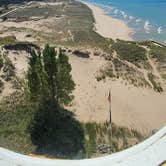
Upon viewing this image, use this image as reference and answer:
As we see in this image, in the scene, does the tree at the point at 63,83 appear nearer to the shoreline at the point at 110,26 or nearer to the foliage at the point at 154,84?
the foliage at the point at 154,84

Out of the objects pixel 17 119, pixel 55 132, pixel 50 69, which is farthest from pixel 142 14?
pixel 55 132

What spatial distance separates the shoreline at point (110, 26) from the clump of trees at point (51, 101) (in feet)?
157

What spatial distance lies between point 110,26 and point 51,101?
63.8 m

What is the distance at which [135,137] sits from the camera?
3036 centimetres

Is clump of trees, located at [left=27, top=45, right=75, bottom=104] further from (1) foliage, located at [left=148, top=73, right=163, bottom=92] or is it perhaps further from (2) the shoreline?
(2) the shoreline

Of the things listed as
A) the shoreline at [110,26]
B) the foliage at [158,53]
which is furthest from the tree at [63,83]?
the shoreline at [110,26]

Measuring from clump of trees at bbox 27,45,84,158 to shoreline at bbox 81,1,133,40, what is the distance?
47.8 metres

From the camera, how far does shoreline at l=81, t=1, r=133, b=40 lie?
83225mm

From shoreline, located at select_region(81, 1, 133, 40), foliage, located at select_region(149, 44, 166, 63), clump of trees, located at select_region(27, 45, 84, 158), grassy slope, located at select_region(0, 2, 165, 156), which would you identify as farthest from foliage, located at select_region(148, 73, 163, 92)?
shoreline, located at select_region(81, 1, 133, 40)

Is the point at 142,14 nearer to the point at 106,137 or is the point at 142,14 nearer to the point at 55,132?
the point at 106,137

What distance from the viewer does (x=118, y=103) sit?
125 ft

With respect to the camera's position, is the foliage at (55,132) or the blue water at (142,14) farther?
the blue water at (142,14)

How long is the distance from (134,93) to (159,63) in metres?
15.4

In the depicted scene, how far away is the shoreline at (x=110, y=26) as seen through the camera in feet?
273
